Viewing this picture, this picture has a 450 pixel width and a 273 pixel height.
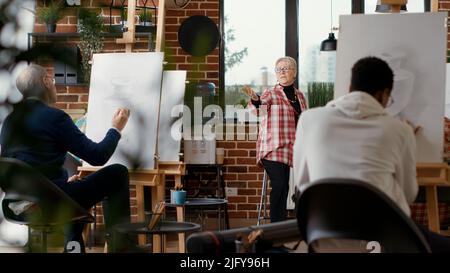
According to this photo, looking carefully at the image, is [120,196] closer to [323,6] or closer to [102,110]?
[102,110]

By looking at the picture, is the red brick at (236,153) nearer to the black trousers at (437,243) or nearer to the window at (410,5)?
the window at (410,5)

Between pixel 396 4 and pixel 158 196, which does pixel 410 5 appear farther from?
pixel 158 196

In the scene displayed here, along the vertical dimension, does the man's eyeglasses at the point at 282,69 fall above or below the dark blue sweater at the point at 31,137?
above

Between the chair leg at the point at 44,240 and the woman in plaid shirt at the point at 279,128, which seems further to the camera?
the woman in plaid shirt at the point at 279,128

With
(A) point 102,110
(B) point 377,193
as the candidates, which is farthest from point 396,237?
(A) point 102,110

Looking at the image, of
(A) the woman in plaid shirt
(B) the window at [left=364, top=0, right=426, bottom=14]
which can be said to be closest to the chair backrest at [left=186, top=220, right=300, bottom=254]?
(A) the woman in plaid shirt

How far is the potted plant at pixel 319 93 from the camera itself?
7.18 meters

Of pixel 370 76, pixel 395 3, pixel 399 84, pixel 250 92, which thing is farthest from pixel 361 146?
pixel 250 92

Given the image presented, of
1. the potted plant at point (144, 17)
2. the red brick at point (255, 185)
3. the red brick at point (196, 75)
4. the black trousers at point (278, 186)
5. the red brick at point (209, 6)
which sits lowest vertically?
the red brick at point (255, 185)

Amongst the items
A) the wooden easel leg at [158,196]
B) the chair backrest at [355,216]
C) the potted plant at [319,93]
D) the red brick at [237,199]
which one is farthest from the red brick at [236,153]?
the chair backrest at [355,216]

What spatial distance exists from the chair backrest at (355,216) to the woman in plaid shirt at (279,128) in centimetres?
332

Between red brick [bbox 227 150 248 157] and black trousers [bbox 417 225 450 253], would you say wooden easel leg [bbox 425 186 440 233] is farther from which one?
red brick [bbox 227 150 248 157]

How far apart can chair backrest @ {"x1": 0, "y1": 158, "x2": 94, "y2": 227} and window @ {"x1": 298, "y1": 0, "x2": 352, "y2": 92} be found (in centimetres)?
679

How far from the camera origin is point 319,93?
721cm
